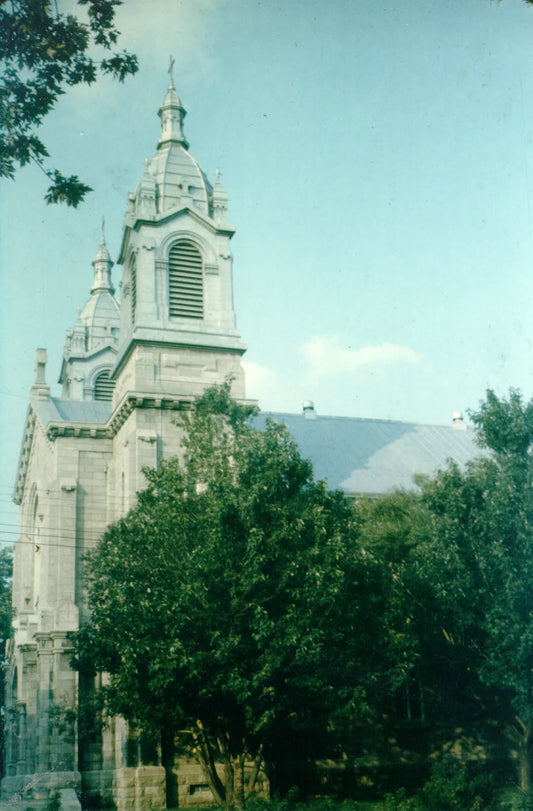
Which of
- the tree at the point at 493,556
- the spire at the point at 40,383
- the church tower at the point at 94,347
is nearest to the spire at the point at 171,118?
the spire at the point at 40,383

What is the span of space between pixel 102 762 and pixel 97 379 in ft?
84.4

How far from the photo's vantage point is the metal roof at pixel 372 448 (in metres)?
36.2

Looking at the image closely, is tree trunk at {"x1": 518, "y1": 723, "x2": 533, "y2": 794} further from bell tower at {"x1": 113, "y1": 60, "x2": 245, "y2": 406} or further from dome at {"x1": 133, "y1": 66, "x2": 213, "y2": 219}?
dome at {"x1": 133, "y1": 66, "x2": 213, "y2": 219}

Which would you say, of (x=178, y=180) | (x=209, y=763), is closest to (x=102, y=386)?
(x=178, y=180)

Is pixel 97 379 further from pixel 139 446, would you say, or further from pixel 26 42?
pixel 26 42

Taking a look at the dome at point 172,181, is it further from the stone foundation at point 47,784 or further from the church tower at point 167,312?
the stone foundation at point 47,784

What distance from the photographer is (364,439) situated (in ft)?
133

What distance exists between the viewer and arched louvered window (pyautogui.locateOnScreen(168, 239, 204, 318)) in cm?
3158

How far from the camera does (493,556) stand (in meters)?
22.4

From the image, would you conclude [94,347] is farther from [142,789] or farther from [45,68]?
[45,68]

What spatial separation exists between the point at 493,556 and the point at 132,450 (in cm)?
1267

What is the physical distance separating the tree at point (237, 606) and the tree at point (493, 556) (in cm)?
252

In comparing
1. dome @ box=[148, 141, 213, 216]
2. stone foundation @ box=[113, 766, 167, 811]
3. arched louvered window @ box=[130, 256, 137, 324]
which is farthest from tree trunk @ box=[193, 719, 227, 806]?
dome @ box=[148, 141, 213, 216]

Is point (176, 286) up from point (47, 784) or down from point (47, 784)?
up
